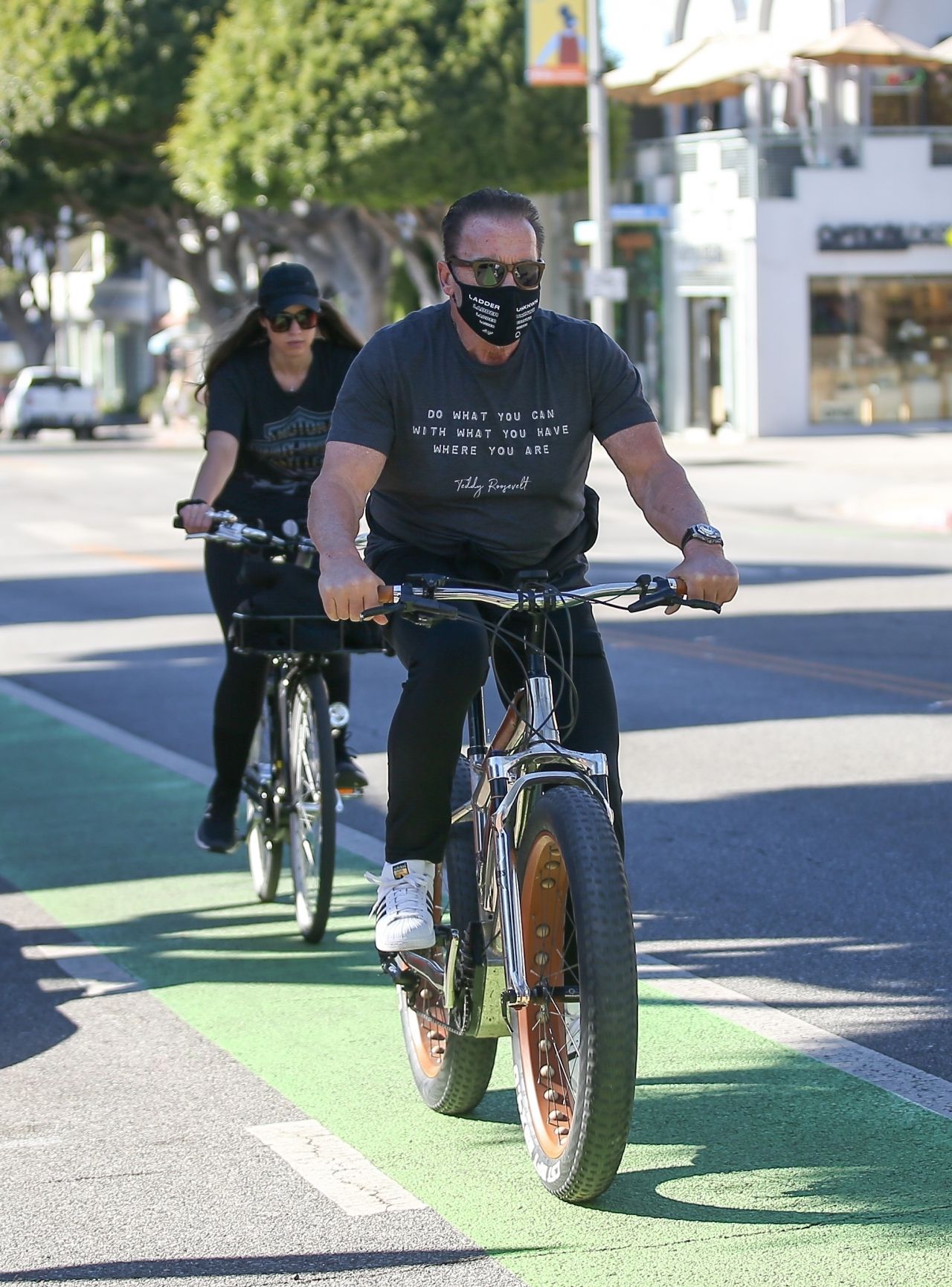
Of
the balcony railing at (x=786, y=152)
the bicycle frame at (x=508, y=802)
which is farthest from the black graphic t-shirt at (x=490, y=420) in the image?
the balcony railing at (x=786, y=152)

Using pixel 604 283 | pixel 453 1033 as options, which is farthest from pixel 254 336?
pixel 604 283

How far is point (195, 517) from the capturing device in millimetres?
6391

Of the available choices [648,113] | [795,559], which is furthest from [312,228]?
[795,559]

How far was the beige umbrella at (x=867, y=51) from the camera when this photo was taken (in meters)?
37.2

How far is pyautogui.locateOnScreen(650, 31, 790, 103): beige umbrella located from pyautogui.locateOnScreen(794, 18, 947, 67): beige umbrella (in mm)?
1225

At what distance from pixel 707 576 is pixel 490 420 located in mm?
590

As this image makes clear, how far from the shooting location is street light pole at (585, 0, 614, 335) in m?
32.6

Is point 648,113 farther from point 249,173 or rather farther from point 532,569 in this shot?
point 532,569

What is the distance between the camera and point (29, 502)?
28.8 m

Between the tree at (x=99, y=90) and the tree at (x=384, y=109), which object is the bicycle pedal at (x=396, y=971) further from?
the tree at (x=99, y=90)

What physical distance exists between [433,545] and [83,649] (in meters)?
9.73

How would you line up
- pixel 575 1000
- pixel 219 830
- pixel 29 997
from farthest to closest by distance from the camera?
pixel 219 830
pixel 29 997
pixel 575 1000

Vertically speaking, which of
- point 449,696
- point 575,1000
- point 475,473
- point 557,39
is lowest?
point 575,1000

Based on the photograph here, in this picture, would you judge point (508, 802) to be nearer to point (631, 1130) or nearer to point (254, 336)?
point (631, 1130)
